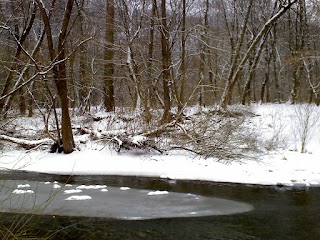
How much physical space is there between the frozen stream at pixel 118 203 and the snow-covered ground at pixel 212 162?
7.11 feet

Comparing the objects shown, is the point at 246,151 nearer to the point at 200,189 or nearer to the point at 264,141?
the point at 264,141

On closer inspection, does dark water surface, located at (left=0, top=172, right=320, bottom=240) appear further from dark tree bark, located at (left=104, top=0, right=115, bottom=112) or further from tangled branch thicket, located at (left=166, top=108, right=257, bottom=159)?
dark tree bark, located at (left=104, top=0, right=115, bottom=112)

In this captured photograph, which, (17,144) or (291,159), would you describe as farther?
(17,144)

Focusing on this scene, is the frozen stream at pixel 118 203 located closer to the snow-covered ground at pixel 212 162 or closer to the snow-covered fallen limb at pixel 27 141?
the snow-covered ground at pixel 212 162

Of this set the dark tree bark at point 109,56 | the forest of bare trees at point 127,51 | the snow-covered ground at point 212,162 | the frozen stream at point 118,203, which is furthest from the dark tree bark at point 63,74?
the dark tree bark at point 109,56

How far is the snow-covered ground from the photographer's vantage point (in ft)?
41.0

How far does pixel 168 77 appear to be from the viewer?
19.2 meters

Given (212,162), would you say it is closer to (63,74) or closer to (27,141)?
(63,74)

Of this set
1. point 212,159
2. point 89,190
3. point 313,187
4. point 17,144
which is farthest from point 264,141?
point 17,144

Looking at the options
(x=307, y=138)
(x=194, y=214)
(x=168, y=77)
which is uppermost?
(x=168, y=77)

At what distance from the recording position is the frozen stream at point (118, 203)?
8594 millimetres

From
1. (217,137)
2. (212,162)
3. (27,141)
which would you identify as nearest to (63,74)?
(27,141)

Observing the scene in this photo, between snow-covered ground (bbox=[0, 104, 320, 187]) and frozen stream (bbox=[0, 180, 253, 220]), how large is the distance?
7.11ft

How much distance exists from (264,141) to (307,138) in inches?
74.0
